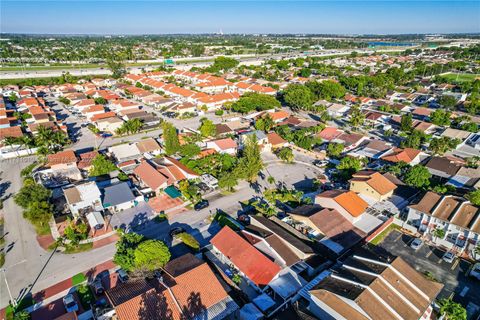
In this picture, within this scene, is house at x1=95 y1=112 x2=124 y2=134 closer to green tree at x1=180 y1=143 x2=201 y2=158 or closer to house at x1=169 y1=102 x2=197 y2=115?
house at x1=169 y1=102 x2=197 y2=115

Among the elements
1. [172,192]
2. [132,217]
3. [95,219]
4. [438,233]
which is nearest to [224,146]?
[172,192]

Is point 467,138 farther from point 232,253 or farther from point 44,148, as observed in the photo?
point 44,148

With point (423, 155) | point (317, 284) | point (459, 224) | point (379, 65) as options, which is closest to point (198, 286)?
point (317, 284)

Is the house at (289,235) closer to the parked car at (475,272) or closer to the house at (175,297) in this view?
the house at (175,297)

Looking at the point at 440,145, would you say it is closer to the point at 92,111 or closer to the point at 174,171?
the point at 174,171

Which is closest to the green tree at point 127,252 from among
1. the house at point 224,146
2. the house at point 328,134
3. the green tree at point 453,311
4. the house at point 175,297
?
the house at point 175,297

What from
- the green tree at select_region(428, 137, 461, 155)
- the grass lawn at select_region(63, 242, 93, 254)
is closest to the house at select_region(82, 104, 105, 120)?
the grass lawn at select_region(63, 242, 93, 254)
